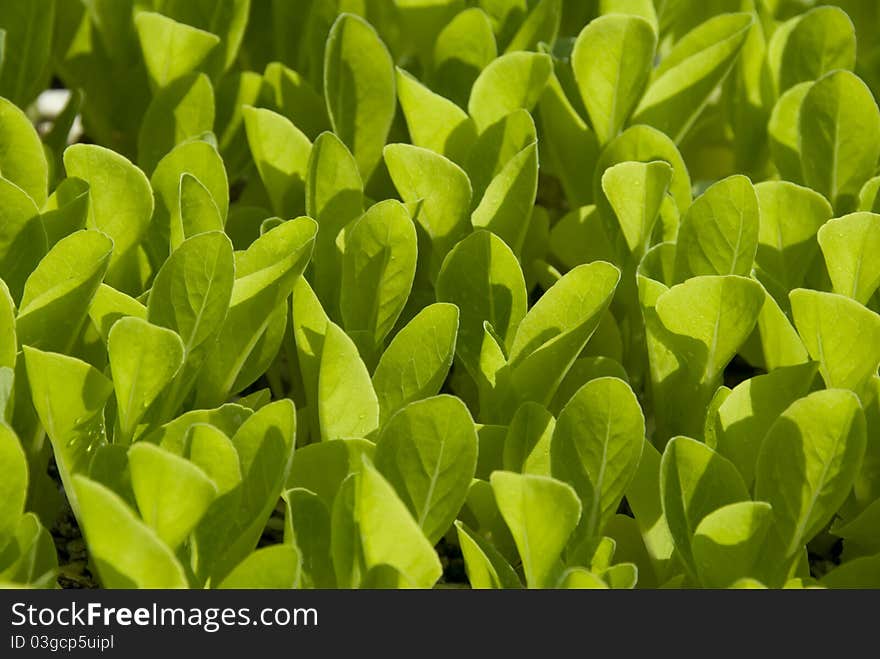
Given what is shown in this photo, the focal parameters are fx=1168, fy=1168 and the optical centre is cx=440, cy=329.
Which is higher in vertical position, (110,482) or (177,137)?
(177,137)

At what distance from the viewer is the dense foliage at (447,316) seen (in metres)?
0.88

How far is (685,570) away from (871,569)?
15cm

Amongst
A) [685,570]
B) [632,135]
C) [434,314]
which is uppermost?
[632,135]

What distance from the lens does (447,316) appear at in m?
0.97

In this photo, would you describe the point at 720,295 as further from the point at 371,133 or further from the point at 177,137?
the point at 177,137

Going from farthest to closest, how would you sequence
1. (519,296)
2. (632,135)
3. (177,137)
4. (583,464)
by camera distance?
(177,137) → (632,135) → (519,296) → (583,464)

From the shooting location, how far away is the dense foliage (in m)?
0.88

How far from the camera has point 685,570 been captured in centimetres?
99

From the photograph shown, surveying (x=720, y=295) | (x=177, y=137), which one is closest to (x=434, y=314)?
(x=720, y=295)

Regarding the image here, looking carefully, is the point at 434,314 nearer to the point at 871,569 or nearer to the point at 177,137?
the point at 871,569

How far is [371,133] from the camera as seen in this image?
1335 mm
